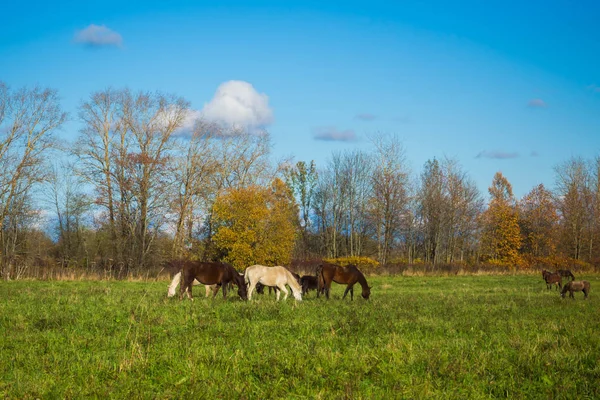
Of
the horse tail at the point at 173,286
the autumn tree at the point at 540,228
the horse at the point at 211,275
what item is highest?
the autumn tree at the point at 540,228

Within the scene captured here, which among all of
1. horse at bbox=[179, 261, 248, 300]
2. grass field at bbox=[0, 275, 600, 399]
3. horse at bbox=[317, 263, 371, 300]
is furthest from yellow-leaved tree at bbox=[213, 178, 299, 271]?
grass field at bbox=[0, 275, 600, 399]

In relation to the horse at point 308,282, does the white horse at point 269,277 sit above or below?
above

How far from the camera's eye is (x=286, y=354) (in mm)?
8383

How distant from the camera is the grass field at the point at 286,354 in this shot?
7.00 metres

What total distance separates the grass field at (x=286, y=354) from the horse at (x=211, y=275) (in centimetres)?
442

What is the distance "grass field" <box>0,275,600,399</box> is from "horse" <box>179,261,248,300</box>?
4421 mm

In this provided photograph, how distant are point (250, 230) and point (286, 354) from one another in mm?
40294

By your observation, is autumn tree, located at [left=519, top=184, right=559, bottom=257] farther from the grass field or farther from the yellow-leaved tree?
the grass field

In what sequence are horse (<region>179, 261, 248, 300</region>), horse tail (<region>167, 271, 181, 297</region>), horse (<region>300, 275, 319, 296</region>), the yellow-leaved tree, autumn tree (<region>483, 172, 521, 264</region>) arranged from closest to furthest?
horse (<region>179, 261, 248, 300</region>)
horse tail (<region>167, 271, 181, 297</region>)
horse (<region>300, 275, 319, 296</region>)
the yellow-leaved tree
autumn tree (<region>483, 172, 521, 264</region>)

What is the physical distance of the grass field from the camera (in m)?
7.00

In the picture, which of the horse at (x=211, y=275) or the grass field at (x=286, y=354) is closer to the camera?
the grass field at (x=286, y=354)

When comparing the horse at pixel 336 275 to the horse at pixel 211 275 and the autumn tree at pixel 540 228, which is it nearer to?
the horse at pixel 211 275

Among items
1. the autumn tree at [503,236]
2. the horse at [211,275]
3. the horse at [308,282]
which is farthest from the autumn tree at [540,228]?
the horse at [211,275]

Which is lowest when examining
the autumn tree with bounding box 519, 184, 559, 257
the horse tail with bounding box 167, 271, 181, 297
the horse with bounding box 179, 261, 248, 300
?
the horse tail with bounding box 167, 271, 181, 297
